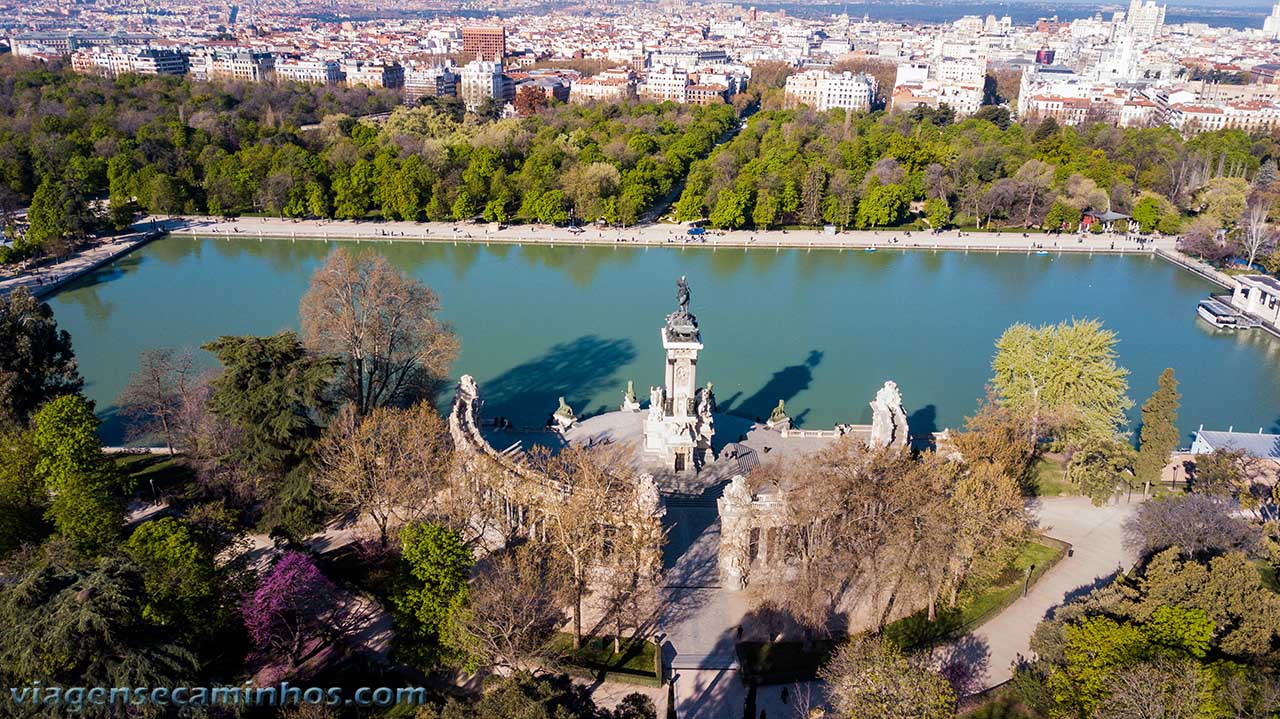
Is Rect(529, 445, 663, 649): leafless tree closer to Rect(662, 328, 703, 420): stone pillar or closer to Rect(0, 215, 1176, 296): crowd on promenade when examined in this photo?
Rect(662, 328, 703, 420): stone pillar

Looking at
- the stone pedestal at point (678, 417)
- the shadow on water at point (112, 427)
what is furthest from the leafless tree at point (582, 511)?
the shadow on water at point (112, 427)

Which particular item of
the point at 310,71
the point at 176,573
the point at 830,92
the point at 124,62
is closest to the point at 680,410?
the point at 176,573

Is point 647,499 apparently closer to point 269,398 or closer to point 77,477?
point 269,398

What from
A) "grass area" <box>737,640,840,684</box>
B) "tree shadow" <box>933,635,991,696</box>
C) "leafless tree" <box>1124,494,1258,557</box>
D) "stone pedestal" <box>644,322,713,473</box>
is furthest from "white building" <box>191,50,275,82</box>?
"leafless tree" <box>1124,494,1258,557</box>

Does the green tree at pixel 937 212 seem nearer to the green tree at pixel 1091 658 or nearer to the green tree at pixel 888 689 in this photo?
the green tree at pixel 1091 658

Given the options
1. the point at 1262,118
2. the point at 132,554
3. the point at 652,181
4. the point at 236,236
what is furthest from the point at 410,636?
the point at 1262,118

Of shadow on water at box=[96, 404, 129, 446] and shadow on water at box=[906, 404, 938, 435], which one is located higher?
shadow on water at box=[96, 404, 129, 446]

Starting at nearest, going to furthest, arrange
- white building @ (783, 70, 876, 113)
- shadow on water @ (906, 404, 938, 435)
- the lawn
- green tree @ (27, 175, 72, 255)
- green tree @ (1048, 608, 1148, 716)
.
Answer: green tree @ (1048, 608, 1148, 716) < the lawn < shadow on water @ (906, 404, 938, 435) < green tree @ (27, 175, 72, 255) < white building @ (783, 70, 876, 113)
